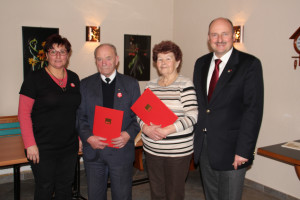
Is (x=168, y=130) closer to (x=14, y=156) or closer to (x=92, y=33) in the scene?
(x=14, y=156)

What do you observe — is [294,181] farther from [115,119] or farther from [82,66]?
[82,66]

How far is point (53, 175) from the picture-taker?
2.33 meters

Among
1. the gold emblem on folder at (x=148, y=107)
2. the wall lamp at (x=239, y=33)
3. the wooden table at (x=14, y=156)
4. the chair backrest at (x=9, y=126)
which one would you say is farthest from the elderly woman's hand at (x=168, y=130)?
the chair backrest at (x=9, y=126)

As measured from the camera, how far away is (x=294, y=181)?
3.43m

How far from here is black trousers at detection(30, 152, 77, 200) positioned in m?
2.28

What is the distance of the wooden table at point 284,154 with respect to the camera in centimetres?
239

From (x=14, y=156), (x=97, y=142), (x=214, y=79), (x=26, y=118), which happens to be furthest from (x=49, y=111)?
(x=214, y=79)

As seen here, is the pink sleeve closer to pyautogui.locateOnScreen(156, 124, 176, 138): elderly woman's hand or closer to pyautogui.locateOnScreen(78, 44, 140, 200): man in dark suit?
pyautogui.locateOnScreen(78, 44, 140, 200): man in dark suit

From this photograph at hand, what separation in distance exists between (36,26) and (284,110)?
148 inches

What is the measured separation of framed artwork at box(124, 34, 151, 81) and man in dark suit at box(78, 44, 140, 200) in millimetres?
2633

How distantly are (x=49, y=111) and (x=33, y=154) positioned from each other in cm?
37

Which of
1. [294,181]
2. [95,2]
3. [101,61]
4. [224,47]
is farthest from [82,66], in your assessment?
[294,181]

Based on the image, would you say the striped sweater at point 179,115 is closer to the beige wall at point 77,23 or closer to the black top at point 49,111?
the black top at point 49,111

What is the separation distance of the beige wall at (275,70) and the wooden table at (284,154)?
0.83 m
